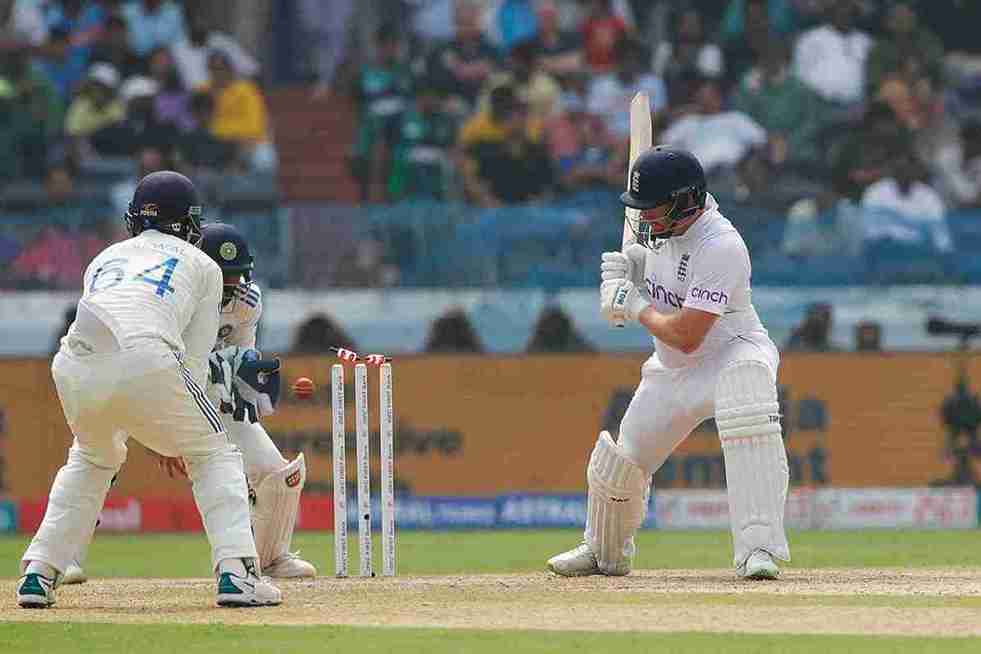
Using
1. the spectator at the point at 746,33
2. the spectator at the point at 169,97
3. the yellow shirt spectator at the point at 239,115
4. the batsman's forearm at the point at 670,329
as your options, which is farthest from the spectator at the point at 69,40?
the batsman's forearm at the point at 670,329

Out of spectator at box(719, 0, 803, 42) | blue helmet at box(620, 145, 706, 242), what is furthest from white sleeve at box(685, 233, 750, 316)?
spectator at box(719, 0, 803, 42)

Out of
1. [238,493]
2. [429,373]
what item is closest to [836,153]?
[429,373]

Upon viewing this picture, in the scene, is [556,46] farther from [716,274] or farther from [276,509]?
[716,274]

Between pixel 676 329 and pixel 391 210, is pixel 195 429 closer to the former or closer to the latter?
pixel 676 329

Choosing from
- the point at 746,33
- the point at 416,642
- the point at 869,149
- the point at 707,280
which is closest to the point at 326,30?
the point at 746,33

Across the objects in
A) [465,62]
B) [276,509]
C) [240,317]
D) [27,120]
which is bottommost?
[276,509]

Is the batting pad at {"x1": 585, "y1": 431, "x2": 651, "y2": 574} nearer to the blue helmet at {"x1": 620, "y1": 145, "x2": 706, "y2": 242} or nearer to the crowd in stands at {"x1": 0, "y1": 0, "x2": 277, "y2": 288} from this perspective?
the blue helmet at {"x1": 620, "y1": 145, "x2": 706, "y2": 242}
